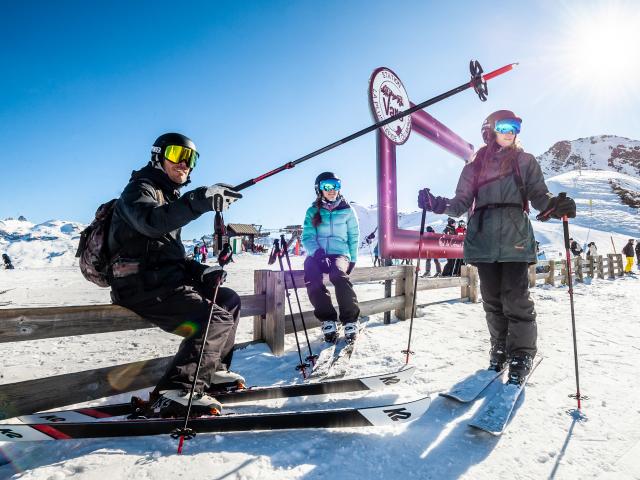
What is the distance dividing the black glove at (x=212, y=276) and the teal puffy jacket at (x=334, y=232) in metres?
1.71

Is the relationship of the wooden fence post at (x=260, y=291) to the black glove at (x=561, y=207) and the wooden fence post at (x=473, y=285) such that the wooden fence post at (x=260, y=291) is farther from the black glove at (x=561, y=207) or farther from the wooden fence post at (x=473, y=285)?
the wooden fence post at (x=473, y=285)

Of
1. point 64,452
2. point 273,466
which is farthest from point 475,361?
point 64,452

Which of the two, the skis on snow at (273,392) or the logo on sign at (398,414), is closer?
the logo on sign at (398,414)

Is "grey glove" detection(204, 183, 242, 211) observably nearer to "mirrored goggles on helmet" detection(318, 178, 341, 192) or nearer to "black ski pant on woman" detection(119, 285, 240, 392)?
"black ski pant on woman" detection(119, 285, 240, 392)

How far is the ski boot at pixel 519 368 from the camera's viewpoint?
2.84 meters

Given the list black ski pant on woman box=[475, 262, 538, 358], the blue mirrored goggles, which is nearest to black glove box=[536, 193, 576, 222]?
black ski pant on woman box=[475, 262, 538, 358]

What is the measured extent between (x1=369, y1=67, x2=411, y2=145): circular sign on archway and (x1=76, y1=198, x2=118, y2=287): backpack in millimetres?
4993

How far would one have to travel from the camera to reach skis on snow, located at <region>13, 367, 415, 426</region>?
234 cm

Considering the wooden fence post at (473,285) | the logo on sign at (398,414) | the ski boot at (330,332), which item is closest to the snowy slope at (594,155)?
the wooden fence post at (473,285)

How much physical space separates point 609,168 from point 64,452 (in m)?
147

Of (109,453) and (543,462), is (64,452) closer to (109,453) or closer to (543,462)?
(109,453)

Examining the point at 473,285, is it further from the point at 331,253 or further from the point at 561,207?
the point at 561,207

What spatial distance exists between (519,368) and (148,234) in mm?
3240

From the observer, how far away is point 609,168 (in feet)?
353
